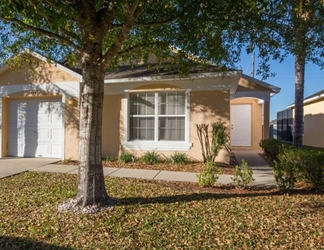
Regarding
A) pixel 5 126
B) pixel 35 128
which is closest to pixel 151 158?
pixel 35 128

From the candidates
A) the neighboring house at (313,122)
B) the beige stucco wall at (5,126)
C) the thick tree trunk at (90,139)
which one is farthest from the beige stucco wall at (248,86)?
the beige stucco wall at (5,126)

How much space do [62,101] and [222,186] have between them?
7364 millimetres

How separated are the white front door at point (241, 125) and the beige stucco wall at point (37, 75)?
10170mm

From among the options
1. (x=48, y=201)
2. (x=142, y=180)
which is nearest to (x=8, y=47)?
(x=48, y=201)

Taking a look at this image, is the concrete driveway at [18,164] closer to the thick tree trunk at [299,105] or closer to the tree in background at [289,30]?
the tree in background at [289,30]

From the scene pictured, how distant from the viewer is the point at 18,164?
353 inches

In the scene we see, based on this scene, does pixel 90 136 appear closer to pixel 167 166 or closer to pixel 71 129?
pixel 167 166

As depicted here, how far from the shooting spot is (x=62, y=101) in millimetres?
10062

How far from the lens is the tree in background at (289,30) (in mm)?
5051

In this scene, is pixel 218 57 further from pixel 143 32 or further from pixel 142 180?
pixel 142 180

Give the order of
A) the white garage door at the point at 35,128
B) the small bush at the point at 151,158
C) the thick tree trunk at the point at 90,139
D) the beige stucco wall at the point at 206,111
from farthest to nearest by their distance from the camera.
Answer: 1. the white garage door at the point at 35,128
2. the small bush at the point at 151,158
3. the beige stucco wall at the point at 206,111
4. the thick tree trunk at the point at 90,139

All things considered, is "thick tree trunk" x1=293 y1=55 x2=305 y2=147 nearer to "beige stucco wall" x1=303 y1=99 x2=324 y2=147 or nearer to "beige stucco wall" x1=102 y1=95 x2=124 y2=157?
"beige stucco wall" x1=102 y1=95 x2=124 y2=157

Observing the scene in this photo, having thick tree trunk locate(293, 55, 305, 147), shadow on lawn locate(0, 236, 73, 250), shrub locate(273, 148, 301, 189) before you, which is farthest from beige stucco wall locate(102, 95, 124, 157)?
thick tree trunk locate(293, 55, 305, 147)

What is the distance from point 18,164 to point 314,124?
693 inches
